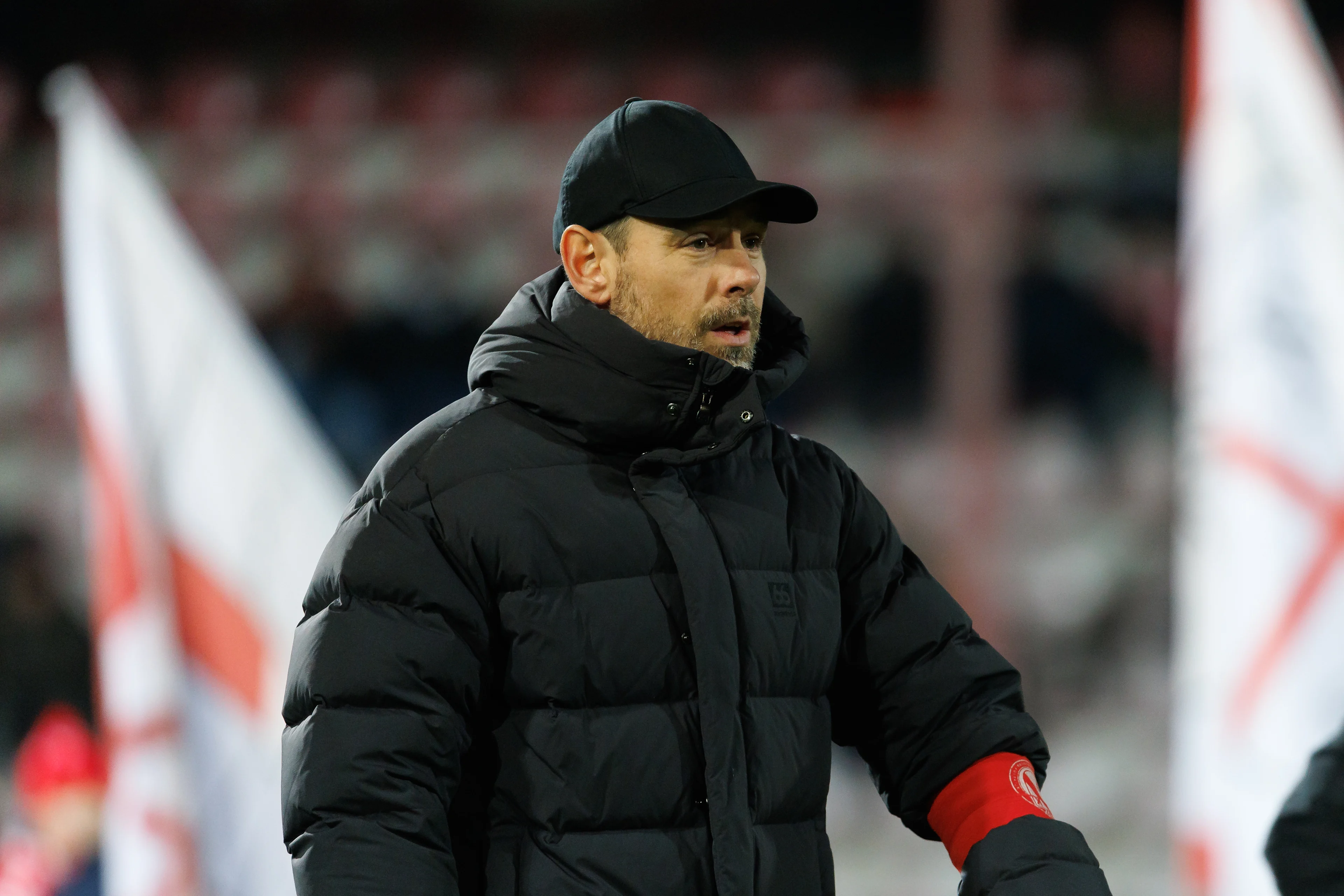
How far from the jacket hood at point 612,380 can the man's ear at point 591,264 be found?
0.02 m

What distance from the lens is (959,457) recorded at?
378 cm

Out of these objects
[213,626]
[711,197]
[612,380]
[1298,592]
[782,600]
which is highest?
[711,197]

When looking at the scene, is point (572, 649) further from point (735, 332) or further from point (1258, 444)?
point (1258, 444)

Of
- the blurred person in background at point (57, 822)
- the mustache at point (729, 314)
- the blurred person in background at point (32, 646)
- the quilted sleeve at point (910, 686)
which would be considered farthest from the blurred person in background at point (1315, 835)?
the blurred person in background at point (32, 646)

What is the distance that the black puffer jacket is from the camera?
3.36 ft

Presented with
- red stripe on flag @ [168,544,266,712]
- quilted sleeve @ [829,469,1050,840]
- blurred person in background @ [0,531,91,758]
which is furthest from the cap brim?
Answer: blurred person in background @ [0,531,91,758]

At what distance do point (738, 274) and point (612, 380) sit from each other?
12 centimetres

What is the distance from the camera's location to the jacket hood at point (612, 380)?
3.66 ft

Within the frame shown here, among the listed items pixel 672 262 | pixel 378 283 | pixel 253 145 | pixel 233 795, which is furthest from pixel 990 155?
pixel 672 262

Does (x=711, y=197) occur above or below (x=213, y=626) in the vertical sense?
above

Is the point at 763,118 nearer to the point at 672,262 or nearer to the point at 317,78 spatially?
the point at 317,78

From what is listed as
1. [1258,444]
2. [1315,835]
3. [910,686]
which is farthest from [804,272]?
[910,686]

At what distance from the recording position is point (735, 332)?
118 cm

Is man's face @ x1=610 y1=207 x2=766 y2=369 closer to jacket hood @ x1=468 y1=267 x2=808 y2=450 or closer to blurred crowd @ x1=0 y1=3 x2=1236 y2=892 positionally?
jacket hood @ x1=468 y1=267 x2=808 y2=450
